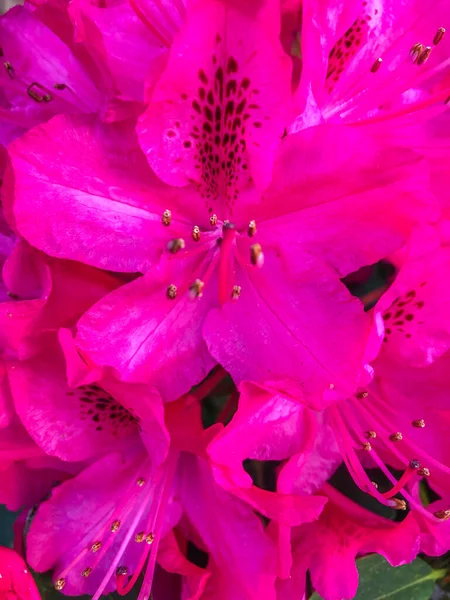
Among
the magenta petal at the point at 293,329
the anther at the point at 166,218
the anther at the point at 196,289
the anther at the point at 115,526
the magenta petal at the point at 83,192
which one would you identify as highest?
the magenta petal at the point at 83,192

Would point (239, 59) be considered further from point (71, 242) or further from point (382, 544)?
point (382, 544)

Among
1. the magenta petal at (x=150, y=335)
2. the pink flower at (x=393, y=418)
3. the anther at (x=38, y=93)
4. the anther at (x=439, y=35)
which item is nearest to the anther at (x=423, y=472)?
the pink flower at (x=393, y=418)

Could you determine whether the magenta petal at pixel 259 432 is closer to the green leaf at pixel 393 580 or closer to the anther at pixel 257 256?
the anther at pixel 257 256

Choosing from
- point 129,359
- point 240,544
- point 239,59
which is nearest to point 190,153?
point 239,59

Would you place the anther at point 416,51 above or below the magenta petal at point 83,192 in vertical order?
above

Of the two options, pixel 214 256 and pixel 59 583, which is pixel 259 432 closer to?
pixel 214 256

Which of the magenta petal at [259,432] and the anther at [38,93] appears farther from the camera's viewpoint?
the anther at [38,93]

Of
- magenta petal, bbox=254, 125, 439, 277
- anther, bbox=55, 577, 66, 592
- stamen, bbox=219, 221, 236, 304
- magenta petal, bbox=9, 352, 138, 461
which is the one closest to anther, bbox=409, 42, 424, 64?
magenta petal, bbox=254, 125, 439, 277

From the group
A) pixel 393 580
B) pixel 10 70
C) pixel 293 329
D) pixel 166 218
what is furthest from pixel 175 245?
pixel 393 580
